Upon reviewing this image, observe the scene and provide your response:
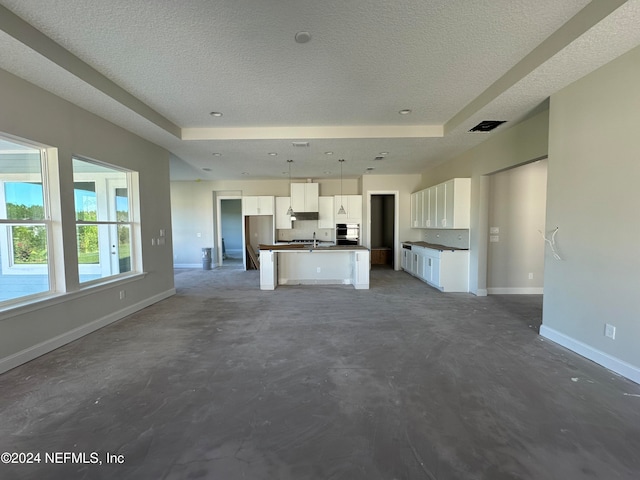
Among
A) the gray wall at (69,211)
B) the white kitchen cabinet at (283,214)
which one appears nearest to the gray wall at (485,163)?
the white kitchen cabinet at (283,214)

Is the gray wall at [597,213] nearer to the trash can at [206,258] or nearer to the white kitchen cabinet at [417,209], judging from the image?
the white kitchen cabinet at [417,209]

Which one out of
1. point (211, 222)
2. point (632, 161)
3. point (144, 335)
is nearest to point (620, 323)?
point (632, 161)

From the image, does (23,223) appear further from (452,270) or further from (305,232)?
(305,232)

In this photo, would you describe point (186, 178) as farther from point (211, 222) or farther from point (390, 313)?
point (390, 313)

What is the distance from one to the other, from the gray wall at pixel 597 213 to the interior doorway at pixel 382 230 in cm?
565

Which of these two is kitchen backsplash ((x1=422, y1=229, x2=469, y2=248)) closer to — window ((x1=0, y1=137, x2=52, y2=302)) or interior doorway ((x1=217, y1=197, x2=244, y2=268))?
window ((x1=0, y1=137, x2=52, y2=302))

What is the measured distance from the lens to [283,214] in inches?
327

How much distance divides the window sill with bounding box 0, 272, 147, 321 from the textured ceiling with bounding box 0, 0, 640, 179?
219cm

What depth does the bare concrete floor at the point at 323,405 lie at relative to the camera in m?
1.53

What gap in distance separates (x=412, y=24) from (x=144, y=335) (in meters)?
4.26

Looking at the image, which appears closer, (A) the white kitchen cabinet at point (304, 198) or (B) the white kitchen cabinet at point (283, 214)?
(A) the white kitchen cabinet at point (304, 198)

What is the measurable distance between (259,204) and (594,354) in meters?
7.43

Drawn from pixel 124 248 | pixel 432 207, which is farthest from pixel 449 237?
pixel 124 248

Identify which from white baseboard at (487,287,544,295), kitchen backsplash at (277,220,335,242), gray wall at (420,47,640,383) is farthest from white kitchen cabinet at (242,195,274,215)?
gray wall at (420,47,640,383)
